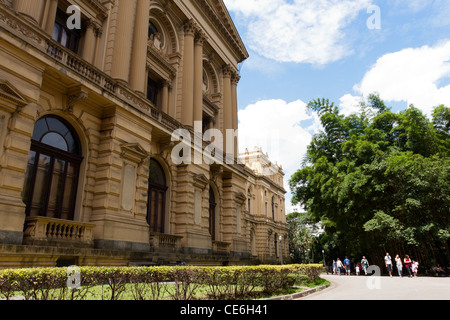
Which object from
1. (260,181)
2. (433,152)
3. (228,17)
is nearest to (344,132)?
(433,152)

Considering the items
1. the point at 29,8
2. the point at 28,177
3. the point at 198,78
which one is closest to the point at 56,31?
the point at 29,8

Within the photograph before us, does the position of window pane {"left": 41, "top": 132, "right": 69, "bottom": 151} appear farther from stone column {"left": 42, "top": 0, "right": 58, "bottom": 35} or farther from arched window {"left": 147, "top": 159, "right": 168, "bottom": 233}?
arched window {"left": 147, "top": 159, "right": 168, "bottom": 233}

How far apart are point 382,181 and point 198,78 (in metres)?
17.4

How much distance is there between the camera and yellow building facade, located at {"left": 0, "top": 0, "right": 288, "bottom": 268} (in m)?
10.2

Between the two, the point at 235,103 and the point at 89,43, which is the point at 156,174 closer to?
the point at 89,43

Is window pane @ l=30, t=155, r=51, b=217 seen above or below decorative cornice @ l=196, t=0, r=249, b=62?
below

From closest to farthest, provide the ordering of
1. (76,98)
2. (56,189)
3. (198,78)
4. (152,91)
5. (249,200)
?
(56,189), (76,98), (152,91), (198,78), (249,200)

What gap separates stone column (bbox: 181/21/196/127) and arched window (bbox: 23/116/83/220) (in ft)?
27.3

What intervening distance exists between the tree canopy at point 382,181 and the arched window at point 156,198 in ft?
53.0

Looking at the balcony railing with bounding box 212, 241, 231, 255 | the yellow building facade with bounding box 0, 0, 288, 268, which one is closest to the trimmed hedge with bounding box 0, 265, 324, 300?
the yellow building facade with bounding box 0, 0, 288, 268

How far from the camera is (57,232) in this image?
1123 cm

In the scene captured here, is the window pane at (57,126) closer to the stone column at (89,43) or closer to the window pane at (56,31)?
the stone column at (89,43)

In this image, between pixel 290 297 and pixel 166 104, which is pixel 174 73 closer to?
pixel 166 104

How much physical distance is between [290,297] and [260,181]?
149 feet
